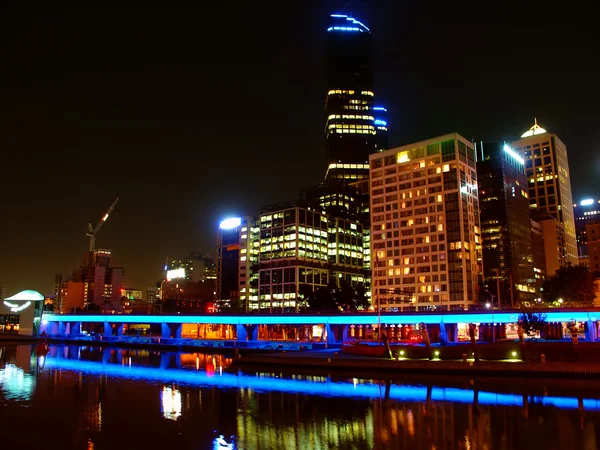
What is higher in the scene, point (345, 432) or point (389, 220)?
point (389, 220)

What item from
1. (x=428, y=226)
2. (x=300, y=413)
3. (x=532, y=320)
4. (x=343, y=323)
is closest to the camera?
(x=300, y=413)

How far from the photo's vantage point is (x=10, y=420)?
34.3 meters

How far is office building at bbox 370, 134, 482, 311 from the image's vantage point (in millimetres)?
166375

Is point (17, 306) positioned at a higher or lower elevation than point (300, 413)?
higher

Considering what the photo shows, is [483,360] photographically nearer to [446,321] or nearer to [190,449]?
[190,449]

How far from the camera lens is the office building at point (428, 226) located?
546ft

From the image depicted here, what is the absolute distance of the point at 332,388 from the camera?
4897 cm

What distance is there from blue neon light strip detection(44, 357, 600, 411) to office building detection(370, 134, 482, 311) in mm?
105000

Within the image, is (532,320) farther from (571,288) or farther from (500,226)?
(500,226)

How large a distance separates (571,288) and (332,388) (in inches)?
4300

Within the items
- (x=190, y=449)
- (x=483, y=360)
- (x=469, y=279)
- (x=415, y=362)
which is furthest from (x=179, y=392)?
(x=469, y=279)

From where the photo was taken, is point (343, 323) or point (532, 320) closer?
point (532, 320)

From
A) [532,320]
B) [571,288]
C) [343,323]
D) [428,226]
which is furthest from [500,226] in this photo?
[532,320]

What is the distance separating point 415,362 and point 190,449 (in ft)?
122
